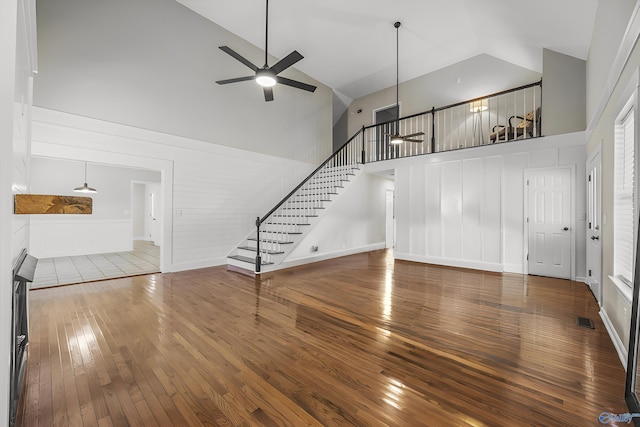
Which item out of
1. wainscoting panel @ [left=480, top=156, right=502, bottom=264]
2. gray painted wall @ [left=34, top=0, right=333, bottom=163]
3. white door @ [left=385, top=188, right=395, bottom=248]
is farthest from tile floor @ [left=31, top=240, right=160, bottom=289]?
wainscoting panel @ [left=480, top=156, right=502, bottom=264]

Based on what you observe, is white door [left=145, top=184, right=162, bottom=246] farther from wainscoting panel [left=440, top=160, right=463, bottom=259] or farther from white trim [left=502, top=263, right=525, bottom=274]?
white trim [left=502, top=263, right=525, bottom=274]

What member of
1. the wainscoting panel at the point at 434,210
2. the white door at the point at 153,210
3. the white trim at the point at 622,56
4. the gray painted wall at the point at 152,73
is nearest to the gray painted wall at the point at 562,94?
the white trim at the point at 622,56

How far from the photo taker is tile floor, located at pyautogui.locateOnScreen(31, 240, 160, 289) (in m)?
4.71

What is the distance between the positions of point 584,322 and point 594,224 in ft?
5.71

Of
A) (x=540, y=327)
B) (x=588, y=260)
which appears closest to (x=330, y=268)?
(x=540, y=327)

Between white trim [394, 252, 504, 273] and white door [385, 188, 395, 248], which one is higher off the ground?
white door [385, 188, 395, 248]

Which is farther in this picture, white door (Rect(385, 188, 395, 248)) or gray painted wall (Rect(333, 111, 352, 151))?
gray painted wall (Rect(333, 111, 352, 151))

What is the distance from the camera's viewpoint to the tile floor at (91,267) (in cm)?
471

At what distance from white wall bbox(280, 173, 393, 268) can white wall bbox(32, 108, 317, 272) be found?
1.63 metres

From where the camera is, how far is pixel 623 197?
8.32 feet

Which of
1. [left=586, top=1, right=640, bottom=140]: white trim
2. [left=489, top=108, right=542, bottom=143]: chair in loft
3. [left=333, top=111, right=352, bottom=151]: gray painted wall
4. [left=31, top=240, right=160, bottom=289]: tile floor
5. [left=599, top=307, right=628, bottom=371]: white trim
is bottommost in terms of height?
[left=31, top=240, right=160, bottom=289]: tile floor

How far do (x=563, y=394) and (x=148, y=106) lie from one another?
266 inches

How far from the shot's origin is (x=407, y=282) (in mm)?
4605

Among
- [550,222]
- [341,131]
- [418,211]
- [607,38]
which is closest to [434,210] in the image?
[418,211]
